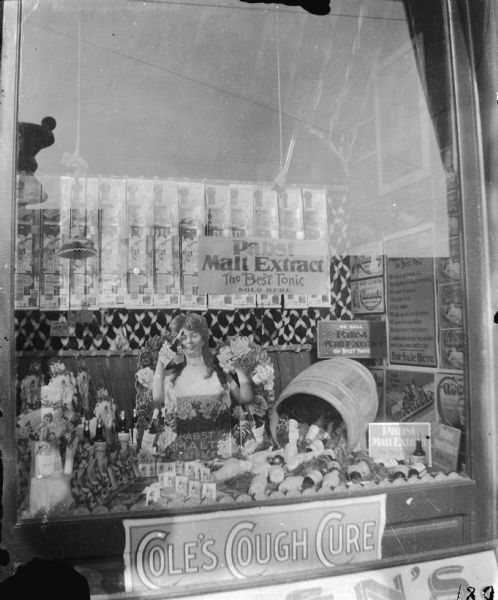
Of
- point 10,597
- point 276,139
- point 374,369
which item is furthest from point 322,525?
point 276,139

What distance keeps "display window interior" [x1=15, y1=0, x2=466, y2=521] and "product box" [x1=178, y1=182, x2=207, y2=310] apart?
11mm

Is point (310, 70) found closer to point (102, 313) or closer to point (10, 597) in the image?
point (102, 313)

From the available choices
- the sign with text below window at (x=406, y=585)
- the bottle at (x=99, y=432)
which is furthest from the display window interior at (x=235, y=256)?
the sign with text below window at (x=406, y=585)

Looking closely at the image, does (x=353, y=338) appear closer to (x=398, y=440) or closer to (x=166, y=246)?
(x=398, y=440)

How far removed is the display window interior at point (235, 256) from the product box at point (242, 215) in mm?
16

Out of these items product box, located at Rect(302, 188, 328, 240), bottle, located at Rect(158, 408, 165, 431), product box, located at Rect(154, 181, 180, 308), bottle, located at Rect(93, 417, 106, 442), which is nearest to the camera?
bottle, located at Rect(93, 417, 106, 442)

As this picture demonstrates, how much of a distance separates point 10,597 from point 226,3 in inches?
99.8

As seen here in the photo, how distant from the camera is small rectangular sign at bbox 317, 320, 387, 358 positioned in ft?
9.12

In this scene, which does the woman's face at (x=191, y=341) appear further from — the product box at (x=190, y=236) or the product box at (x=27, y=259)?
the product box at (x=27, y=259)

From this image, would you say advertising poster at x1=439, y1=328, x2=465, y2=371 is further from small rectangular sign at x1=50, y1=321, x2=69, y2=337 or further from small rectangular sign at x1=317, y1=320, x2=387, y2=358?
small rectangular sign at x1=50, y1=321, x2=69, y2=337

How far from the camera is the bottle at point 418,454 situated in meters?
2.56

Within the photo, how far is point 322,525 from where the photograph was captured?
7.44ft

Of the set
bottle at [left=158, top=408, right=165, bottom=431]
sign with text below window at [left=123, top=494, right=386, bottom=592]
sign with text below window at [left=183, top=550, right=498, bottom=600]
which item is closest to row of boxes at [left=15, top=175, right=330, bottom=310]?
bottle at [left=158, top=408, right=165, bottom=431]

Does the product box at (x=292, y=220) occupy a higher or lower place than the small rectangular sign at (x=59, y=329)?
higher
